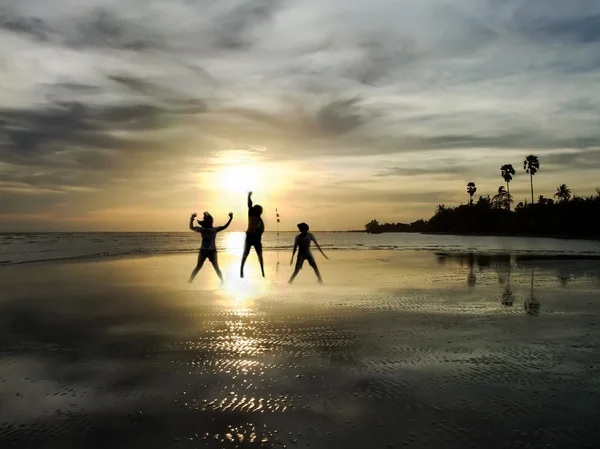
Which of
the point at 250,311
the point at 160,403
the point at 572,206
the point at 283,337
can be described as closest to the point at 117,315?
the point at 250,311

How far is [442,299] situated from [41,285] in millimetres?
14839

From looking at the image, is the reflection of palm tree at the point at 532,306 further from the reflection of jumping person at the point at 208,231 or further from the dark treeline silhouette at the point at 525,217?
the dark treeline silhouette at the point at 525,217

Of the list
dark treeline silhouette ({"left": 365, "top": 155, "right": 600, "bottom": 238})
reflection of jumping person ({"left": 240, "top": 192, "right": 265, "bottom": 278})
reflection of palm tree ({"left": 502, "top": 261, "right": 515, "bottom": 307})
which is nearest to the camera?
reflection of palm tree ({"left": 502, "top": 261, "right": 515, "bottom": 307})

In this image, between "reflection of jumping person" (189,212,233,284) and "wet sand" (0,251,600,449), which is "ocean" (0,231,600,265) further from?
"wet sand" (0,251,600,449)

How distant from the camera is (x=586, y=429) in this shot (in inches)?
209

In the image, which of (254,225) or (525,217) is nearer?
(254,225)

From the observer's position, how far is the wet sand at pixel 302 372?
17.4ft

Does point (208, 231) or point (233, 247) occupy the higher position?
point (208, 231)

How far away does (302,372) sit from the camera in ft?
24.2

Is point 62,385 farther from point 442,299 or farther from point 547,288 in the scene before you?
point 547,288

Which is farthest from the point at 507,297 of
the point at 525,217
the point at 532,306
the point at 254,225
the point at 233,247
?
the point at 525,217

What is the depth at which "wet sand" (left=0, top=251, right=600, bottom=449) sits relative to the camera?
5305 millimetres

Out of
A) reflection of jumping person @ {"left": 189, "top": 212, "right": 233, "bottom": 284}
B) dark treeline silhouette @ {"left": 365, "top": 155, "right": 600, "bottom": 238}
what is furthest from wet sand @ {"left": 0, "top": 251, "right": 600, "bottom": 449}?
dark treeline silhouette @ {"left": 365, "top": 155, "right": 600, "bottom": 238}

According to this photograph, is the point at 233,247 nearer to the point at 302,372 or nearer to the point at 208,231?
the point at 208,231
